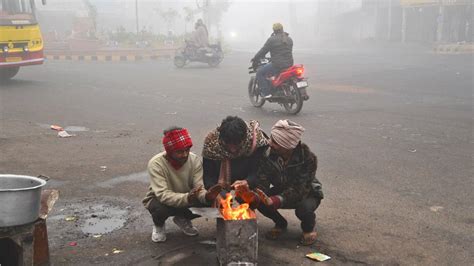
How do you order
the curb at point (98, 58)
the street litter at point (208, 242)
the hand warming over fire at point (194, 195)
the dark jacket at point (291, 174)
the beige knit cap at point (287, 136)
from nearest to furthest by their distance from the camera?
the hand warming over fire at point (194, 195) < the beige knit cap at point (287, 136) < the dark jacket at point (291, 174) < the street litter at point (208, 242) < the curb at point (98, 58)

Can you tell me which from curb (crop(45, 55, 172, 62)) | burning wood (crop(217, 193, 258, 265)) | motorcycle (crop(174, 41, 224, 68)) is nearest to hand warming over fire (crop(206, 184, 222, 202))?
burning wood (crop(217, 193, 258, 265))

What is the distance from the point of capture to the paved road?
14.6 ft

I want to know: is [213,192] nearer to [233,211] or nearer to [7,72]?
[233,211]

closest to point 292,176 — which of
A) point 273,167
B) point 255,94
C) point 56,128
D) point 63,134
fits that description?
point 273,167

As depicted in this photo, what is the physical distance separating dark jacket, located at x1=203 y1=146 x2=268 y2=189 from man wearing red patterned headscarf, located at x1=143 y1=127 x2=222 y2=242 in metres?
0.07

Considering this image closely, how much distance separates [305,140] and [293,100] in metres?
2.52

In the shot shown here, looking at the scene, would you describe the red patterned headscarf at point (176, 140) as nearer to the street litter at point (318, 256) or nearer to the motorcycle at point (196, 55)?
the street litter at point (318, 256)

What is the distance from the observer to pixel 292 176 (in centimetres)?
444

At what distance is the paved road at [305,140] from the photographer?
4.44 metres

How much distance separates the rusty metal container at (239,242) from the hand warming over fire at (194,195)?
0.40m

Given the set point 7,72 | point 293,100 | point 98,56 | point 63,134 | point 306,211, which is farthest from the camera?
point 98,56

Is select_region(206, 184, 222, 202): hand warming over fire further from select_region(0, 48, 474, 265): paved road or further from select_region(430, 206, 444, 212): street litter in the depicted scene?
select_region(430, 206, 444, 212): street litter

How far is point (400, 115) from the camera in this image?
10766 millimetres

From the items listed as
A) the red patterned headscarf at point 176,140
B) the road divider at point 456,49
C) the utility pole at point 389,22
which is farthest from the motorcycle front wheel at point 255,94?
the utility pole at point 389,22
